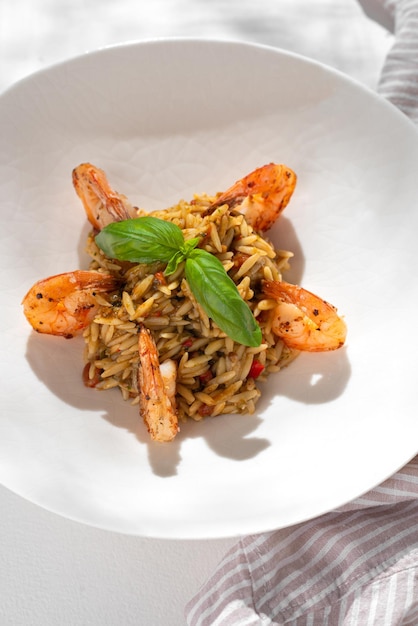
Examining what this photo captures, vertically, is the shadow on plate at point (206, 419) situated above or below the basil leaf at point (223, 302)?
below

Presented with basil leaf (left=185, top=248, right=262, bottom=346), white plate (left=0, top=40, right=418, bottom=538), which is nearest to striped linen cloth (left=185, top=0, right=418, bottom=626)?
white plate (left=0, top=40, right=418, bottom=538)

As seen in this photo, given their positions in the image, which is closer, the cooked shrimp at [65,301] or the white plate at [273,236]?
the white plate at [273,236]

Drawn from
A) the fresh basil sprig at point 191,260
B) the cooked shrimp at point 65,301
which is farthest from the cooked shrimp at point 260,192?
Result: the cooked shrimp at point 65,301

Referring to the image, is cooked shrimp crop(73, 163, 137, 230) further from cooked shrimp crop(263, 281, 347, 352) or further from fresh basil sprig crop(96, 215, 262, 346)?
cooked shrimp crop(263, 281, 347, 352)

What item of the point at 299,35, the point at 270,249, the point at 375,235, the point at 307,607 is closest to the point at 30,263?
the point at 270,249

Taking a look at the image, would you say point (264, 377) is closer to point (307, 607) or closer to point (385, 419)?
point (385, 419)

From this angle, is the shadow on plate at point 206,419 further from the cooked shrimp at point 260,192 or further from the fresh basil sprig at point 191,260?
the cooked shrimp at point 260,192
